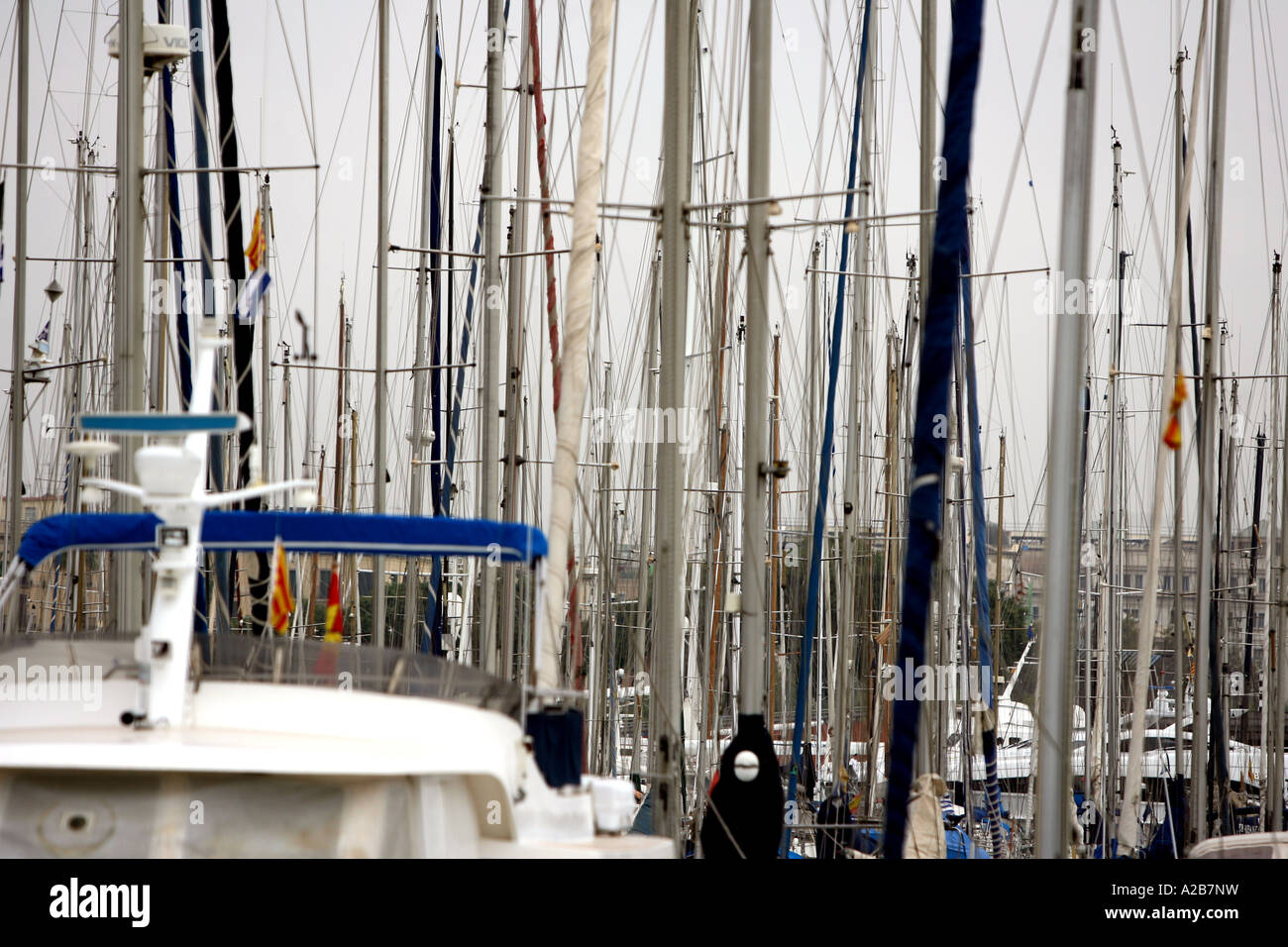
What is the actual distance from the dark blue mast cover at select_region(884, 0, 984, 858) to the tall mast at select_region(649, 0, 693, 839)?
3154 mm

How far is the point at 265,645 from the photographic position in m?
7.42

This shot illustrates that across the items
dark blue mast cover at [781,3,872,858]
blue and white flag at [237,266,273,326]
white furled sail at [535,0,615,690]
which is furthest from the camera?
dark blue mast cover at [781,3,872,858]

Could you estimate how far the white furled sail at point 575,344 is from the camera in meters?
8.59

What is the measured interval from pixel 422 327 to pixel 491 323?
483 centimetres

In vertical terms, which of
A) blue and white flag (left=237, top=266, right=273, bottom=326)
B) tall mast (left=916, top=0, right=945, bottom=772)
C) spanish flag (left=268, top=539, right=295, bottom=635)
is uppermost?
tall mast (left=916, top=0, right=945, bottom=772)

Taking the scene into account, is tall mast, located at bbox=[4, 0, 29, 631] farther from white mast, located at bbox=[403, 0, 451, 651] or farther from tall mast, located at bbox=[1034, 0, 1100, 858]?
tall mast, located at bbox=[1034, 0, 1100, 858]

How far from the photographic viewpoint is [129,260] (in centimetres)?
1081

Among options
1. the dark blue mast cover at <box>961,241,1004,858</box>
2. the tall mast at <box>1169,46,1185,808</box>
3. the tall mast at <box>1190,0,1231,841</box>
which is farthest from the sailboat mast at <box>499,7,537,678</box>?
the tall mast at <box>1190,0,1231,841</box>

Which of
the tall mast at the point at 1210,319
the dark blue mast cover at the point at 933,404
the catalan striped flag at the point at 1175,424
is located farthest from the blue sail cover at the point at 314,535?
the tall mast at the point at 1210,319

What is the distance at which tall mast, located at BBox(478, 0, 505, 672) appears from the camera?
1477 cm

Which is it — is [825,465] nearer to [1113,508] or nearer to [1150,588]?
[1150,588]
